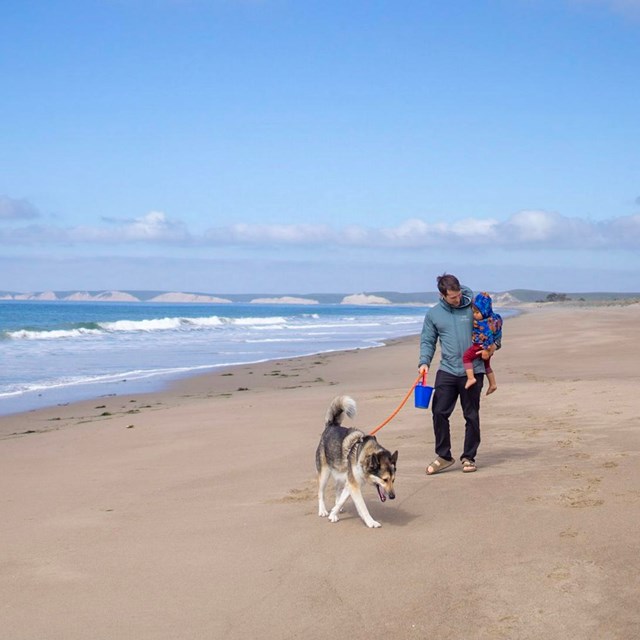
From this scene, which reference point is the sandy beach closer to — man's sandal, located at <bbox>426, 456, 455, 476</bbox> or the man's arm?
man's sandal, located at <bbox>426, 456, 455, 476</bbox>

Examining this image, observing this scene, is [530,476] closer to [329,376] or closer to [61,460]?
[61,460]

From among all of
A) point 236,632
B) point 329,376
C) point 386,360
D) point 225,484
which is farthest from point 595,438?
point 386,360

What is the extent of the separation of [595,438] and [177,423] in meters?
5.68

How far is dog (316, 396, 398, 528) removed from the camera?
5840 millimetres

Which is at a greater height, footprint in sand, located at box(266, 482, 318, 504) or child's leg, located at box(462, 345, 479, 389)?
child's leg, located at box(462, 345, 479, 389)

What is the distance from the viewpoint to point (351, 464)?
20.0ft

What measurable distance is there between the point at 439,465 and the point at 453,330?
4.29ft

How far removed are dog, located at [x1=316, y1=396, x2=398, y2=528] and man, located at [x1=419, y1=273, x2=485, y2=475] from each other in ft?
4.21

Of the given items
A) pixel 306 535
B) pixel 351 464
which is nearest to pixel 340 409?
pixel 351 464

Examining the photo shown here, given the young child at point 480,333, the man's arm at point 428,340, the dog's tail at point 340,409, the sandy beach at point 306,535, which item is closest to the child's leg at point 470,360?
the young child at point 480,333

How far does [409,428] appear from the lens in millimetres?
10016

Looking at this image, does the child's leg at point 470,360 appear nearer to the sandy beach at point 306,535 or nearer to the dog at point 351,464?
the sandy beach at point 306,535

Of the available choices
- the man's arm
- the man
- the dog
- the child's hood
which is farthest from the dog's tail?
the child's hood

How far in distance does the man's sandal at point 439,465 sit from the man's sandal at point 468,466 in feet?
0.41
